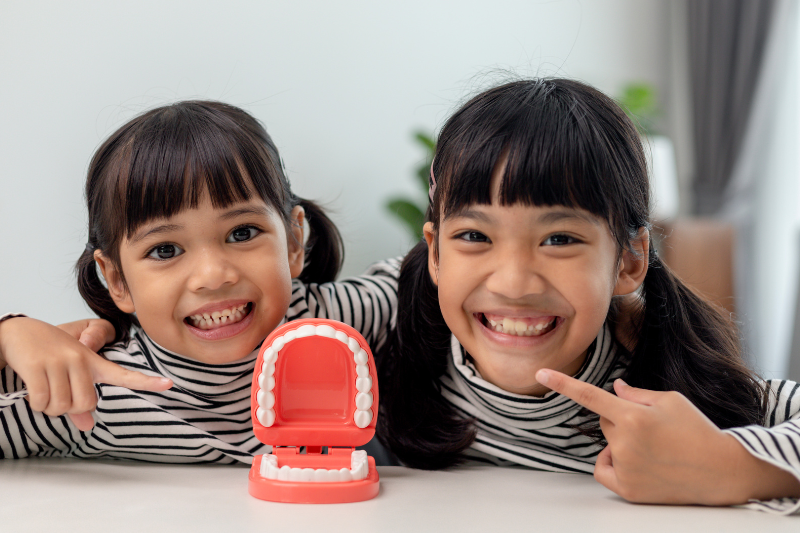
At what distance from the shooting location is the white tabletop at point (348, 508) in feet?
2.10

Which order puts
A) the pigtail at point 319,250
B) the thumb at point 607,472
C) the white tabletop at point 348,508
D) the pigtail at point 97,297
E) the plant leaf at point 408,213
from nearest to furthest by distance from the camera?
the white tabletop at point 348,508, the thumb at point 607,472, the pigtail at point 97,297, the pigtail at point 319,250, the plant leaf at point 408,213

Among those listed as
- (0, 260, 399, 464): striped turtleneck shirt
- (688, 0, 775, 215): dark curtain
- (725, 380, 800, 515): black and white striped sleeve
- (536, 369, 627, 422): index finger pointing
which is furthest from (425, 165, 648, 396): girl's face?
(688, 0, 775, 215): dark curtain

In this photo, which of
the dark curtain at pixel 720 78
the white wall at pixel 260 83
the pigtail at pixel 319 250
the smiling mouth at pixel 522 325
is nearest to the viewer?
the smiling mouth at pixel 522 325

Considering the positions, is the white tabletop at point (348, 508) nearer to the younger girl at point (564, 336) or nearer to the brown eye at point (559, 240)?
the younger girl at point (564, 336)

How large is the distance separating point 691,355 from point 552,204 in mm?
316

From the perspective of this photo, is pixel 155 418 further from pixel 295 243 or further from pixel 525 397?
pixel 525 397

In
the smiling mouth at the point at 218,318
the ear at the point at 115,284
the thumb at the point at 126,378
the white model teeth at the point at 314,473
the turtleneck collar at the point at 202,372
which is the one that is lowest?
the white model teeth at the point at 314,473

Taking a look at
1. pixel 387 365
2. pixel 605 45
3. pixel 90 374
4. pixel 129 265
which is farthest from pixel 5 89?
pixel 605 45

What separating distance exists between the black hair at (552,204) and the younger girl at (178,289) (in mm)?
203

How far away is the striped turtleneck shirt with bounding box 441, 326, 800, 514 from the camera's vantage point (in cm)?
91

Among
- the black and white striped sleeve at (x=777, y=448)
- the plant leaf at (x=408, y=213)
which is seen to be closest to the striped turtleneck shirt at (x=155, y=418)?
the black and white striped sleeve at (x=777, y=448)

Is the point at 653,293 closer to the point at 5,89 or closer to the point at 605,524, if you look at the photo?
the point at 605,524

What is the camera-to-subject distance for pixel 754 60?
9.66ft

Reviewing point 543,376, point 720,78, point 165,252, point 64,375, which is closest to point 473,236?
point 543,376
